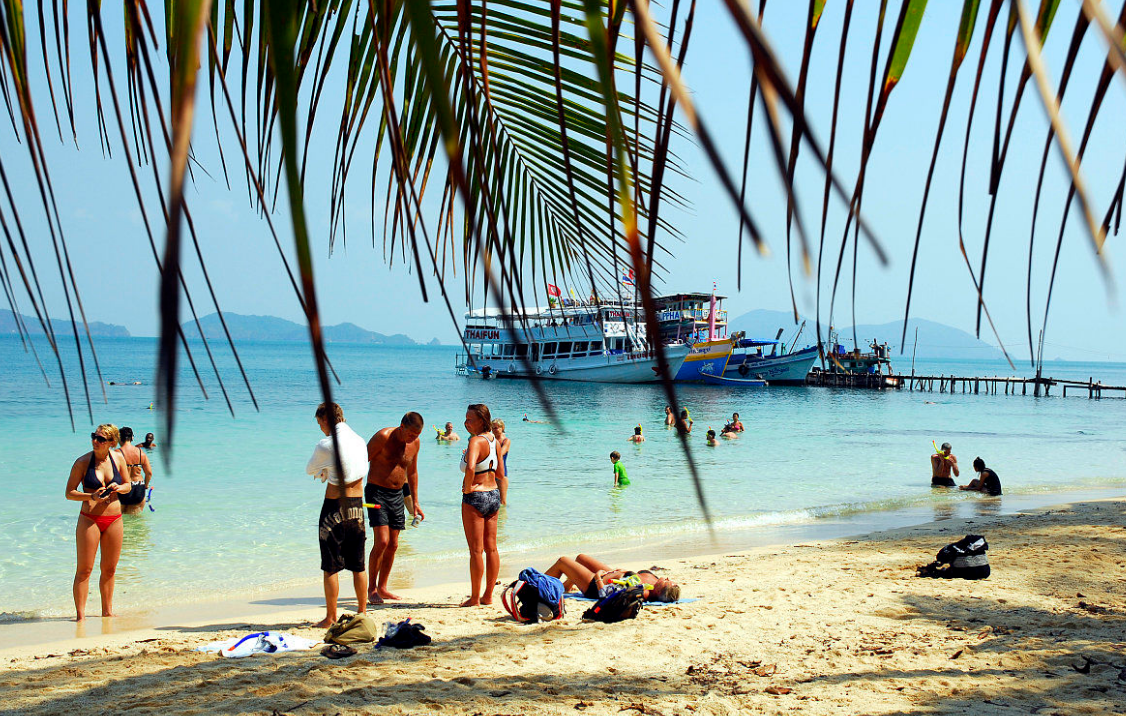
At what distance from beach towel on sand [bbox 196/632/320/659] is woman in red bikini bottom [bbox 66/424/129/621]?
1.52m

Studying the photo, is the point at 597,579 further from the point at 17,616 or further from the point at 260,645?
the point at 17,616

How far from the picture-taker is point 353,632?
5.79 meters

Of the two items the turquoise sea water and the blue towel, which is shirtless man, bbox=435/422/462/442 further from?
the blue towel

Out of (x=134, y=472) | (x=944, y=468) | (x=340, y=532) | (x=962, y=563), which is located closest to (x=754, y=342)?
(x=944, y=468)

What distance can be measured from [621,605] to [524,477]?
40.8 ft

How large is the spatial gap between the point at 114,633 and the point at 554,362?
169 feet

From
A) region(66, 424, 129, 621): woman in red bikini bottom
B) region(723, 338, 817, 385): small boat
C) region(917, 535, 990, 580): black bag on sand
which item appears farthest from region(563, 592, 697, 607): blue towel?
region(723, 338, 817, 385): small boat

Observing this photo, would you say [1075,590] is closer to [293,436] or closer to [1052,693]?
[1052,693]

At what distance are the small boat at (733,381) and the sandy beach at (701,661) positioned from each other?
53.1m

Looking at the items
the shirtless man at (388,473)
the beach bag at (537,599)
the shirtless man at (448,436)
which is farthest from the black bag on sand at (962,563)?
the shirtless man at (448,436)

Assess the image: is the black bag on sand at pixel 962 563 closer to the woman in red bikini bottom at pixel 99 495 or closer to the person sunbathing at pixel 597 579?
the person sunbathing at pixel 597 579

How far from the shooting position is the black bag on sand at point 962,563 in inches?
290

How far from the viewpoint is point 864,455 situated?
24.3m

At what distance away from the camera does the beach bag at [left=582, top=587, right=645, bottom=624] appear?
248 inches
